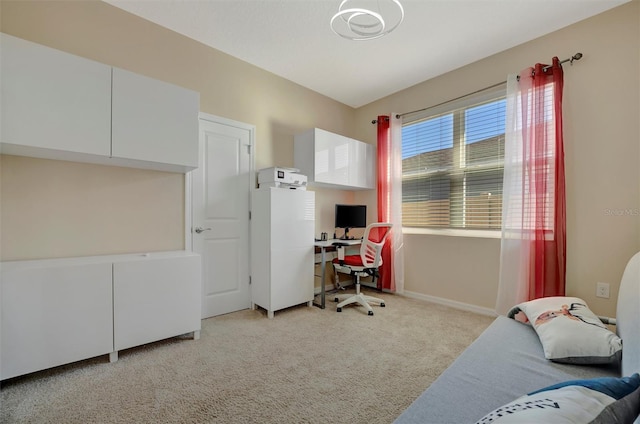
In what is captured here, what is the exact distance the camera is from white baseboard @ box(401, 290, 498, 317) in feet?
10.1

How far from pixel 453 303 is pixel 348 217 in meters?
1.72

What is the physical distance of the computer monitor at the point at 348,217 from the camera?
4.03m

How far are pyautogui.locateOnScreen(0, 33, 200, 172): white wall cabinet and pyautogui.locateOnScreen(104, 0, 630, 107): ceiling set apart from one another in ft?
2.52

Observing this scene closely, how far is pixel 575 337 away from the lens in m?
1.28

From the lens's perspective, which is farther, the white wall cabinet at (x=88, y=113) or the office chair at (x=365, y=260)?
the office chair at (x=365, y=260)

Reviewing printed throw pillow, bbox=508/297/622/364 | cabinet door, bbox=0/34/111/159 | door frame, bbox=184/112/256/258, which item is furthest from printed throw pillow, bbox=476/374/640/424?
door frame, bbox=184/112/256/258

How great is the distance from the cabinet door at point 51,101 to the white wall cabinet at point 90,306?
84 centimetres

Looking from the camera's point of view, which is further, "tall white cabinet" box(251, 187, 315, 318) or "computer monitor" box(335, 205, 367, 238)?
"computer monitor" box(335, 205, 367, 238)

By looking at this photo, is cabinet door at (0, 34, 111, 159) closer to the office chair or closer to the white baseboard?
the office chair

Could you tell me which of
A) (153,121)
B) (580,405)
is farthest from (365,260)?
(580,405)

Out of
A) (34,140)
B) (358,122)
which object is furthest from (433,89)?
(34,140)

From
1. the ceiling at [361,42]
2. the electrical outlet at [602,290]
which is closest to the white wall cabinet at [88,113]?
the ceiling at [361,42]

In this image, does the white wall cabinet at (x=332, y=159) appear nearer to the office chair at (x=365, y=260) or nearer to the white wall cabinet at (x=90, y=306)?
the office chair at (x=365, y=260)

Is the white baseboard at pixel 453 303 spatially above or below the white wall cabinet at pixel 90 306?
below
